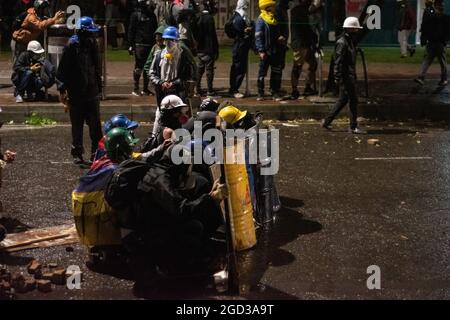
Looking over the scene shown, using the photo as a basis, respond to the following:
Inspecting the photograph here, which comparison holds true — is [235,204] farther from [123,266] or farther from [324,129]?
[324,129]

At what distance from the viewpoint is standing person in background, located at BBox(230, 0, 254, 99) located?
52.6ft

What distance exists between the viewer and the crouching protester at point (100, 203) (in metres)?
7.21

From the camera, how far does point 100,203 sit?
7207 mm

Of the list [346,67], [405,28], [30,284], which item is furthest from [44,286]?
[405,28]

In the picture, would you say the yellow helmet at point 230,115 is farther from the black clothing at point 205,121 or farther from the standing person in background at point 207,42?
the standing person in background at point 207,42

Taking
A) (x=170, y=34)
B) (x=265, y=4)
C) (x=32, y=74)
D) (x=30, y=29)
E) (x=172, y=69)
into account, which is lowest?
(x=32, y=74)

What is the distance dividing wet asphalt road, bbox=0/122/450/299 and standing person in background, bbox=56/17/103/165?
1.97 feet

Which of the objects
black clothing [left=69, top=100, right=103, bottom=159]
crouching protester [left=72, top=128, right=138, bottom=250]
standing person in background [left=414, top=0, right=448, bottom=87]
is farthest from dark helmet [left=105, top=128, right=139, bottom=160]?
standing person in background [left=414, top=0, right=448, bottom=87]

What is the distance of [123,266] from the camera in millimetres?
7359

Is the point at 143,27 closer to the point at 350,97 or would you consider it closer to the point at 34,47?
the point at 34,47

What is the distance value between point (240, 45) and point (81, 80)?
563 centimetres

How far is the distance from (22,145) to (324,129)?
5.03 m

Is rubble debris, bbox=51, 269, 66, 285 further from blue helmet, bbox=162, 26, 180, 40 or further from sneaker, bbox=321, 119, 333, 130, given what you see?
sneaker, bbox=321, 119, 333, 130

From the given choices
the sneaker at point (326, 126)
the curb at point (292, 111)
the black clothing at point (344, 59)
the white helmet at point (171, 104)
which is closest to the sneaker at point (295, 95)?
the curb at point (292, 111)
